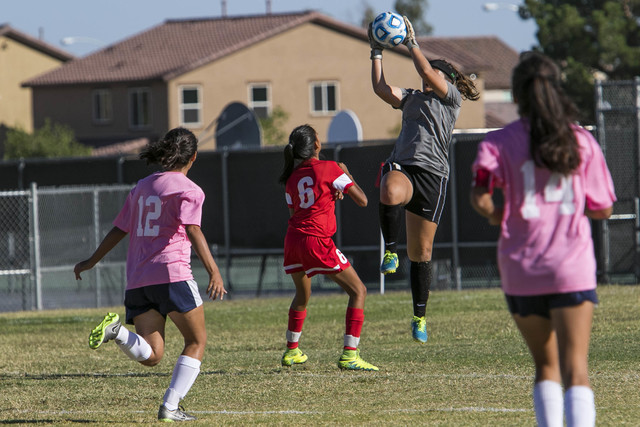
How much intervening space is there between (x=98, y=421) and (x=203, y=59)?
137ft

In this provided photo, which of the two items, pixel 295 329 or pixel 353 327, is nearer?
pixel 353 327

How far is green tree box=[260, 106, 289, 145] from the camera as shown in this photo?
146 feet

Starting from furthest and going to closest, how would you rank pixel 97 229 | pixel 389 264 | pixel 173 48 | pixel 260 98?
pixel 173 48 < pixel 260 98 < pixel 97 229 < pixel 389 264

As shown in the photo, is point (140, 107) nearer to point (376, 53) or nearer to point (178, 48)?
point (178, 48)

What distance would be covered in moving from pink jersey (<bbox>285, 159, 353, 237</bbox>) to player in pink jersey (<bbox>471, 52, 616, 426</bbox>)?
426cm

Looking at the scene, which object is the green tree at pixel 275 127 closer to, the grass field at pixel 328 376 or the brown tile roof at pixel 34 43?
the brown tile roof at pixel 34 43

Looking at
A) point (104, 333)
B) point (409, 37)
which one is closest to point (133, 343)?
point (104, 333)

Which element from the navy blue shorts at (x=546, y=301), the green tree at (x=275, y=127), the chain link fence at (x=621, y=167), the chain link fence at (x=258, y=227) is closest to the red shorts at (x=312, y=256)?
the navy blue shorts at (x=546, y=301)

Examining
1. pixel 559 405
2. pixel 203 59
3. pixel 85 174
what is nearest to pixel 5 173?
pixel 85 174

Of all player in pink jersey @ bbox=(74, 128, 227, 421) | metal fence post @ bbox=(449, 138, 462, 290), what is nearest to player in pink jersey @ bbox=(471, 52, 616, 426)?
player in pink jersey @ bbox=(74, 128, 227, 421)

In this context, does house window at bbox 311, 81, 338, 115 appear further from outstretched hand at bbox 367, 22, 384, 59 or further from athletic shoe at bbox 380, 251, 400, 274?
athletic shoe at bbox 380, 251, 400, 274

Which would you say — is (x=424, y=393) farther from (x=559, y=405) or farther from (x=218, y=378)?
(x=559, y=405)

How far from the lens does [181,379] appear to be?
22.7 ft

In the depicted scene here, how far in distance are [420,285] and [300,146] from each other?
5.05 feet
